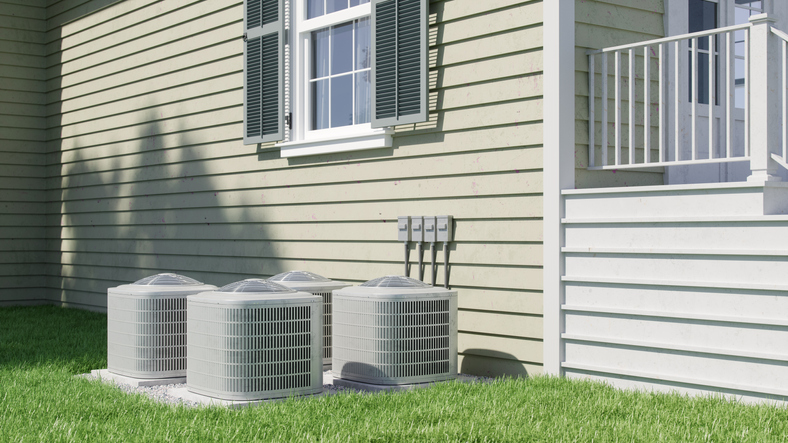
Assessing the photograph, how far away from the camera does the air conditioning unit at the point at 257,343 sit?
3973 millimetres

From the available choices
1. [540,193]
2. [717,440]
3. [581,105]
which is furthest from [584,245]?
[717,440]

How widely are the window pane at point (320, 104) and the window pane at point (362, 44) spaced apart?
A: 390 millimetres

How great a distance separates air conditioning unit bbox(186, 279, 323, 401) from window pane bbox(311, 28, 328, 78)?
2381mm

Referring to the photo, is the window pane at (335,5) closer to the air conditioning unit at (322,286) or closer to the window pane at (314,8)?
the window pane at (314,8)

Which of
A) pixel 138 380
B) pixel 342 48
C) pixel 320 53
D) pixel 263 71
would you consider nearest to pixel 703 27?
pixel 342 48

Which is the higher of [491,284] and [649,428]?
[491,284]

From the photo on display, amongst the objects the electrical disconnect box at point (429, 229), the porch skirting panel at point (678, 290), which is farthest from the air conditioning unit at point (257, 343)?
the porch skirting panel at point (678, 290)

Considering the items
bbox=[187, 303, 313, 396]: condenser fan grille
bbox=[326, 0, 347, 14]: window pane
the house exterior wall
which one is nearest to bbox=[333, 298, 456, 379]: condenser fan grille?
bbox=[187, 303, 313, 396]: condenser fan grille

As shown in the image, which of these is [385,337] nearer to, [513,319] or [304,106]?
[513,319]

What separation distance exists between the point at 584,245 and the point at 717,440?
1.52 meters

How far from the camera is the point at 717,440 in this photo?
2988 mm

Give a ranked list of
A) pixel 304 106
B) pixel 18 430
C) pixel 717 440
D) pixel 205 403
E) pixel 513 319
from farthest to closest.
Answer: pixel 304 106 < pixel 513 319 < pixel 205 403 < pixel 18 430 < pixel 717 440

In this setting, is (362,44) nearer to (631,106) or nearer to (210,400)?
(631,106)

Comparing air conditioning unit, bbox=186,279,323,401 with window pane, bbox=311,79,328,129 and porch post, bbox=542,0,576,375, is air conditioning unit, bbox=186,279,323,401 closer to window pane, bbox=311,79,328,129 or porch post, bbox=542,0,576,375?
porch post, bbox=542,0,576,375
